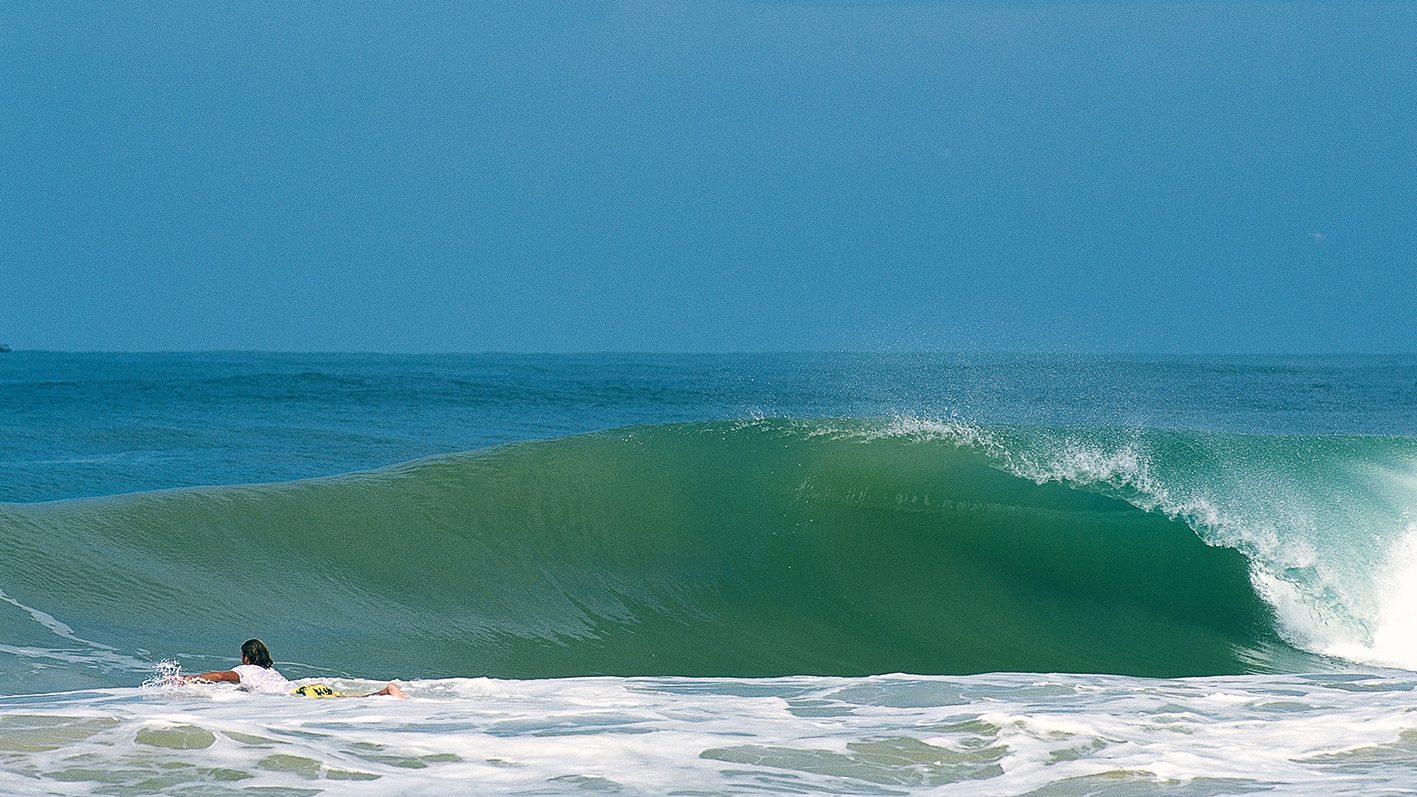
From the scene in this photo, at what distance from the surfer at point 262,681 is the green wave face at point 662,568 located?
1389 millimetres

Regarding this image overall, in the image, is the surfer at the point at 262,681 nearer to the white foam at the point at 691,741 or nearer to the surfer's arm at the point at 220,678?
the surfer's arm at the point at 220,678

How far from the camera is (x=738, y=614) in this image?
936cm

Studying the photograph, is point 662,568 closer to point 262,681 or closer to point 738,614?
point 738,614

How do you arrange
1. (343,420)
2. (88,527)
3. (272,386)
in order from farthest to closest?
(272,386), (343,420), (88,527)

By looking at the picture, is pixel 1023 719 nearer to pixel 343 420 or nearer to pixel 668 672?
pixel 668 672

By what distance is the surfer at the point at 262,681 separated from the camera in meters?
5.76

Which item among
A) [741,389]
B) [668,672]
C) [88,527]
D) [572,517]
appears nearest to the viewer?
[668,672]

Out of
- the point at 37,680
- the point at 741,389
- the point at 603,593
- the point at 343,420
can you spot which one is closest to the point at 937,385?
the point at 741,389

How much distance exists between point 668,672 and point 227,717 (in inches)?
124

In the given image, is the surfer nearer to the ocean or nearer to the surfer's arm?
the surfer's arm

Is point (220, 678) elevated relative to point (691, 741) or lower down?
elevated

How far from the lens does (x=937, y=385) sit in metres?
43.1

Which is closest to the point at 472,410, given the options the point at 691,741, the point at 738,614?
the point at 738,614

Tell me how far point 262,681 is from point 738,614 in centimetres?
402
